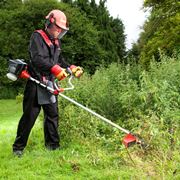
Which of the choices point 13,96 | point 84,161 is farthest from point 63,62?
point 13,96

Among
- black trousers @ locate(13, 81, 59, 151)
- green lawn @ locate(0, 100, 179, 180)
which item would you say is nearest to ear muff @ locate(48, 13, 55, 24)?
black trousers @ locate(13, 81, 59, 151)

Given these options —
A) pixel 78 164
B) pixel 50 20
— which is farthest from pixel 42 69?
pixel 78 164

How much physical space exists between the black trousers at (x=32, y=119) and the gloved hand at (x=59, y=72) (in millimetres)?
562

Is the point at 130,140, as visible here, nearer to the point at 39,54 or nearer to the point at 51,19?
the point at 39,54

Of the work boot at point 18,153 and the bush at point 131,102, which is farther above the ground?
the bush at point 131,102

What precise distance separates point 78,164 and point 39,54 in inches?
66.1

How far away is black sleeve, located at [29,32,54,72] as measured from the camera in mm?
6418

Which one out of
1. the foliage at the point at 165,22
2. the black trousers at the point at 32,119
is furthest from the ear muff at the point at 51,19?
the foliage at the point at 165,22

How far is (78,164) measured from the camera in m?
5.97

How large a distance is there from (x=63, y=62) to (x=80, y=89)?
2304mm

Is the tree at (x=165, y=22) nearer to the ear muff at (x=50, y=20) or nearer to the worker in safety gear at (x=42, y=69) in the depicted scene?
the worker in safety gear at (x=42, y=69)

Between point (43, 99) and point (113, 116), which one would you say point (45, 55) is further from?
point (113, 116)

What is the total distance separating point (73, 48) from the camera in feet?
147

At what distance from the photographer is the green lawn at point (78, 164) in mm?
5312
